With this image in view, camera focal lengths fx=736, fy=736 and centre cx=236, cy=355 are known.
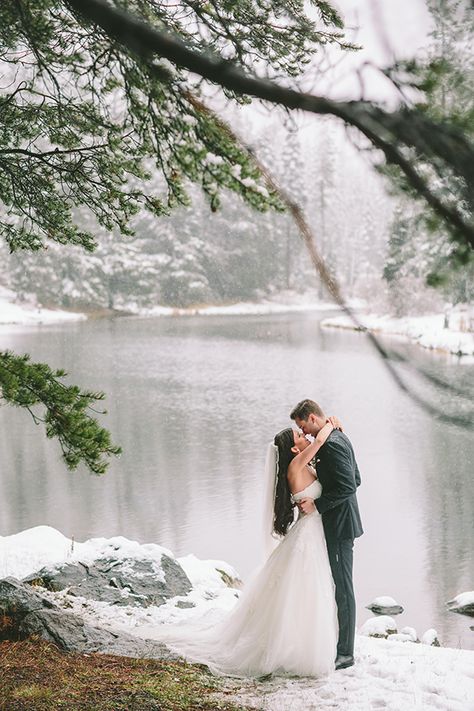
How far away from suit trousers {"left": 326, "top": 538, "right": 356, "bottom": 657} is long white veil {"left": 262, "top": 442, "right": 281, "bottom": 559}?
46cm

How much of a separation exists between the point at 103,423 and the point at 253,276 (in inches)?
1739

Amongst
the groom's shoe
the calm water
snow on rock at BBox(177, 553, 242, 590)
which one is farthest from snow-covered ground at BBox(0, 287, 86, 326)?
the groom's shoe

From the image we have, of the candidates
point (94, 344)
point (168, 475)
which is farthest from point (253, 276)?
point (168, 475)

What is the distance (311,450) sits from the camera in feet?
16.5

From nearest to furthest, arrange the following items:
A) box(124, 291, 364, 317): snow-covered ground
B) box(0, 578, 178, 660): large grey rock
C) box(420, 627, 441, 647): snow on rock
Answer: box(0, 578, 178, 660): large grey rock → box(420, 627, 441, 647): snow on rock → box(124, 291, 364, 317): snow-covered ground

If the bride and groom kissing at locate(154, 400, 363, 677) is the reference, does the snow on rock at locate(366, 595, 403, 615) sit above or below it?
below

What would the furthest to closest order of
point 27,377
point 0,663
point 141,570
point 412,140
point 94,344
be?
1. point 94,344
2. point 141,570
3. point 27,377
4. point 0,663
5. point 412,140

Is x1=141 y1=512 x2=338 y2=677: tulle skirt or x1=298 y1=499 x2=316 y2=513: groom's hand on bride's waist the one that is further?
x1=298 y1=499 x2=316 y2=513: groom's hand on bride's waist

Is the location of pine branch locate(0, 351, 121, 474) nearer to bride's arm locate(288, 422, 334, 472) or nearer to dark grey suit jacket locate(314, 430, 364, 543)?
bride's arm locate(288, 422, 334, 472)

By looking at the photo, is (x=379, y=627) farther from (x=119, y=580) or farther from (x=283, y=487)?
(x=283, y=487)

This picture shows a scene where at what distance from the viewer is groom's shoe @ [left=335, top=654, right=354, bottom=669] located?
4902 millimetres

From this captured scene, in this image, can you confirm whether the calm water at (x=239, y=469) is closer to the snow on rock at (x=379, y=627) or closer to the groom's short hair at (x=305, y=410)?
the snow on rock at (x=379, y=627)

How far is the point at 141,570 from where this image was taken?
720cm

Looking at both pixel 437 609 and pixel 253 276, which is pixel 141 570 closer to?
pixel 437 609
